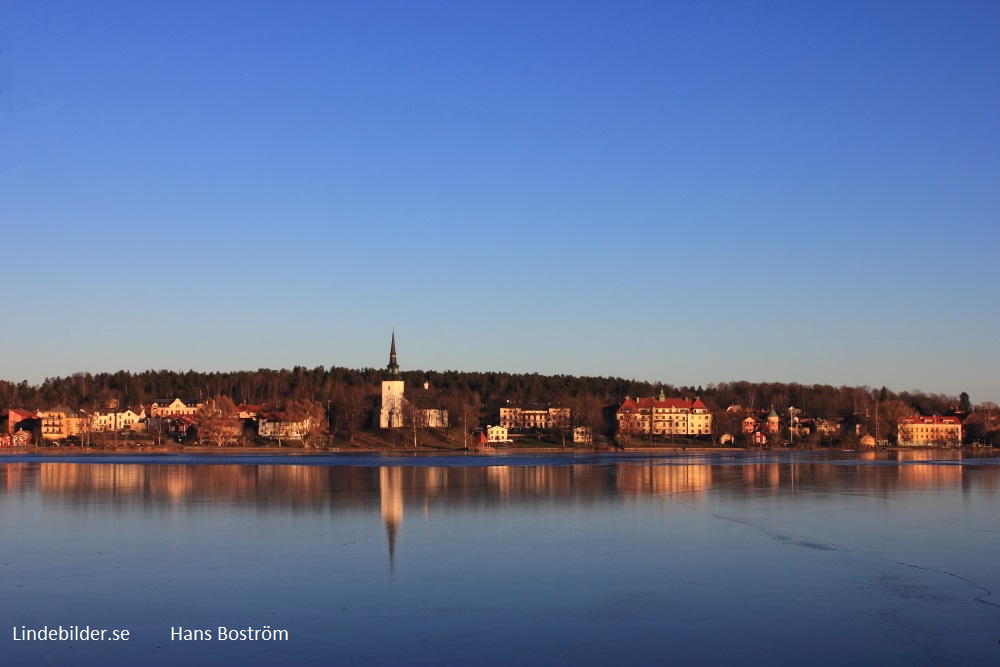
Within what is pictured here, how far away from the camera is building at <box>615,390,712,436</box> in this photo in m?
108

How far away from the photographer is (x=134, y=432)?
102 meters

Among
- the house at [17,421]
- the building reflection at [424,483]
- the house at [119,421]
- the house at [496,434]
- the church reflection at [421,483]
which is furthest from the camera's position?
the house at [119,421]

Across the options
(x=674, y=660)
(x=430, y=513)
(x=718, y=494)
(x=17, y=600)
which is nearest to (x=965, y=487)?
(x=718, y=494)

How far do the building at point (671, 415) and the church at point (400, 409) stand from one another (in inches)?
820

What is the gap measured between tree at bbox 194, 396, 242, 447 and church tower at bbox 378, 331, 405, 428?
17.0 meters

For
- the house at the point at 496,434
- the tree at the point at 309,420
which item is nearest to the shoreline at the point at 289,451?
the tree at the point at 309,420

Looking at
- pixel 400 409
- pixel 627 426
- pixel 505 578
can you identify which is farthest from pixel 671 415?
pixel 505 578

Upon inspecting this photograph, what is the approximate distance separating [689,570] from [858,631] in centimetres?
435

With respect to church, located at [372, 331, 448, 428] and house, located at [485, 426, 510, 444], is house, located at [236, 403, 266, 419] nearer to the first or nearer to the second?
church, located at [372, 331, 448, 428]

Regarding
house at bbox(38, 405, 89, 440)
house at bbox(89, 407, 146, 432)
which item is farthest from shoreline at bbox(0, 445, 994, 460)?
house at bbox(89, 407, 146, 432)

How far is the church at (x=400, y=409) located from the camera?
3939 inches

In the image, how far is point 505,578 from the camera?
14.6 m

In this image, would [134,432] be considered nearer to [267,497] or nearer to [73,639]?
[267,497]

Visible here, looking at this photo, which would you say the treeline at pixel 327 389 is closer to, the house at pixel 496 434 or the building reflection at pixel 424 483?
the house at pixel 496 434
